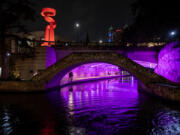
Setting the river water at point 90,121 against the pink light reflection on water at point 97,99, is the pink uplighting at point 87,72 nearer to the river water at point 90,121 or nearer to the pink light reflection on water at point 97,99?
the pink light reflection on water at point 97,99

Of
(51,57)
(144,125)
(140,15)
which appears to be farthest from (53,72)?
(140,15)

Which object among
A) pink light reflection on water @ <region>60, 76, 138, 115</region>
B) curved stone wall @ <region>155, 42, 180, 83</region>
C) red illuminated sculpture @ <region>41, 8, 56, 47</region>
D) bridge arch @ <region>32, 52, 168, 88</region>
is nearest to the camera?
pink light reflection on water @ <region>60, 76, 138, 115</region>

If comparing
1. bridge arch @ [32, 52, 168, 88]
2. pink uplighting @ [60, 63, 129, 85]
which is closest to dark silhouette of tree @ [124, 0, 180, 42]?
pink uplighting @ [60, 63, 129, 85]

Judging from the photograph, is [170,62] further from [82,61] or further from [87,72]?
[87,72]

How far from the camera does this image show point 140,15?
122ft

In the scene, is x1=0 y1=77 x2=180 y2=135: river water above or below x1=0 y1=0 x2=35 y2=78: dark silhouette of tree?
below

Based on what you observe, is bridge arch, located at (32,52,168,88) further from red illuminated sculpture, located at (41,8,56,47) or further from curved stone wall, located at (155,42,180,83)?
red illuminated sculpture, located at (41,8,56,47)

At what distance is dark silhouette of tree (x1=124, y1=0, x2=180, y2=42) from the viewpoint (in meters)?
29.8

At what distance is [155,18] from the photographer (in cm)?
3269

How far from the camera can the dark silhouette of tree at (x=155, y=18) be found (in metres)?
29.8

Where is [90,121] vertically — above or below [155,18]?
below

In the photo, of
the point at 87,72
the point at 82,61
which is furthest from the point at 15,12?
the point at 87,72

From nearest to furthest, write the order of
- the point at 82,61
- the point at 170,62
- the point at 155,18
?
the point at 82,61 < the point at 170,62 < the point at 155,18

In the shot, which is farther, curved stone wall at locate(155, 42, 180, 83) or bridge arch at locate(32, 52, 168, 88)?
bridge arch at locate(32, 52, 168, 88)
